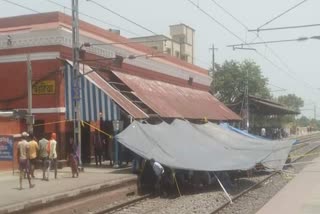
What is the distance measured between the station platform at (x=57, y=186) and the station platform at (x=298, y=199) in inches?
197

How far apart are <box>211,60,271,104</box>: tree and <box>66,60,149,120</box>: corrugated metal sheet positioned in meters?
44.6

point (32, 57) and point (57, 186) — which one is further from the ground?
point (32, 57)

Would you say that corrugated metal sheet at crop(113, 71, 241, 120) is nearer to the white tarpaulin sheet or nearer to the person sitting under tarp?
the white tarpaulin sheet

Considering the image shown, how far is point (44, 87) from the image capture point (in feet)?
84.7

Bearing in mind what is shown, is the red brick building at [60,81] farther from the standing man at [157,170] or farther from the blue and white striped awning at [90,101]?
the standing man at [157,170]

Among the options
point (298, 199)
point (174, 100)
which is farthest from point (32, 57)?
point (298, 199)

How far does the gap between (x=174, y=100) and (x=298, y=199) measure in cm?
1714

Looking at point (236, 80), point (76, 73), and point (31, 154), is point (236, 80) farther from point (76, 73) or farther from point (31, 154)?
point (31, 154)

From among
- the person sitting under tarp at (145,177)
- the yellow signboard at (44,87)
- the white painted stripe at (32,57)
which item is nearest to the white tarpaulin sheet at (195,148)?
the person sitting under tarp at (145,177)

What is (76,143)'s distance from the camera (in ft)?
76.2

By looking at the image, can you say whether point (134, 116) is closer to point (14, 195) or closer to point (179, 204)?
point (179, 204)

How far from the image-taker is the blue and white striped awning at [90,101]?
995 inches

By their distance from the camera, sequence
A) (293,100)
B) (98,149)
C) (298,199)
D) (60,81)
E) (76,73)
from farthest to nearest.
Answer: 1. (293,100)
2. (98,149)
3. (60,81)
4. (76,73)
5. (298,199)

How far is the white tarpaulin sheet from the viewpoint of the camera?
2062cm
